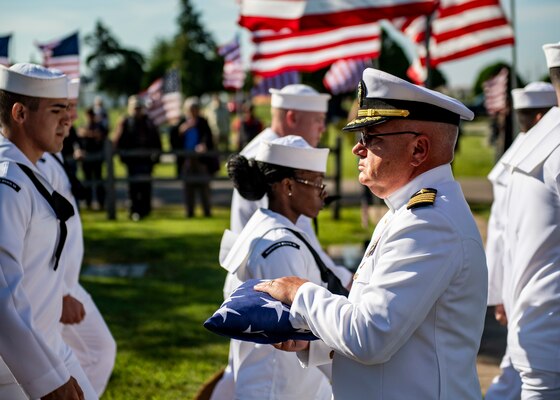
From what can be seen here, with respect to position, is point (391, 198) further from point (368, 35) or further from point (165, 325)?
point (368, 35)

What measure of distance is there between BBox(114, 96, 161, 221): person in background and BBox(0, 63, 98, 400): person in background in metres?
12.8

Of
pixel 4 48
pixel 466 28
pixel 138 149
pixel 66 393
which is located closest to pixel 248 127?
pixel 138 149

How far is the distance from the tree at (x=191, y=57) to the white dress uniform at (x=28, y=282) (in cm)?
6318

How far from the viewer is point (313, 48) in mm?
10922

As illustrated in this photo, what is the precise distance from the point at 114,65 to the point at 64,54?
65738 millimetres

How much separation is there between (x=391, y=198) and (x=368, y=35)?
318 inches

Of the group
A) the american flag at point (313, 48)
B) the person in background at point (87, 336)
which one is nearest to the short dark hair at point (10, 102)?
the person in background at point (87, 336)

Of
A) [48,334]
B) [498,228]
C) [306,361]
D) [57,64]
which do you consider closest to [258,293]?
[306,361]

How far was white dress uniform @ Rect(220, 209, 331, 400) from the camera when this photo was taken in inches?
153

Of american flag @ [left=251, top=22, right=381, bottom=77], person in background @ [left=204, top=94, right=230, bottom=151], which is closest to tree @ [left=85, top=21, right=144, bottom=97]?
person in background @ [left=204, top=94, right=230, bottom=151]

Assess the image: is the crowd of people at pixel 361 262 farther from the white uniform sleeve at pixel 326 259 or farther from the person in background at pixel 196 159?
the person in background at pixel 196 159

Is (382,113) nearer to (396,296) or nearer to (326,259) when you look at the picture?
(396,296)

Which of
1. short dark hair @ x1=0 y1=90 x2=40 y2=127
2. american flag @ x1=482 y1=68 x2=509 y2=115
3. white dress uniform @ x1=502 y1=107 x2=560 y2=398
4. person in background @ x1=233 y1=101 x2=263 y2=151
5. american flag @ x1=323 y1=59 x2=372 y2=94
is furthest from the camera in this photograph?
american flag @ x1=482 y1=68 x2=509 y2=115

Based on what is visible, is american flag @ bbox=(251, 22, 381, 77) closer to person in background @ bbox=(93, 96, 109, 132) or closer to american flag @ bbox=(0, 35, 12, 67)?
american flag @ bbox=(0, 35, 12, 67)
